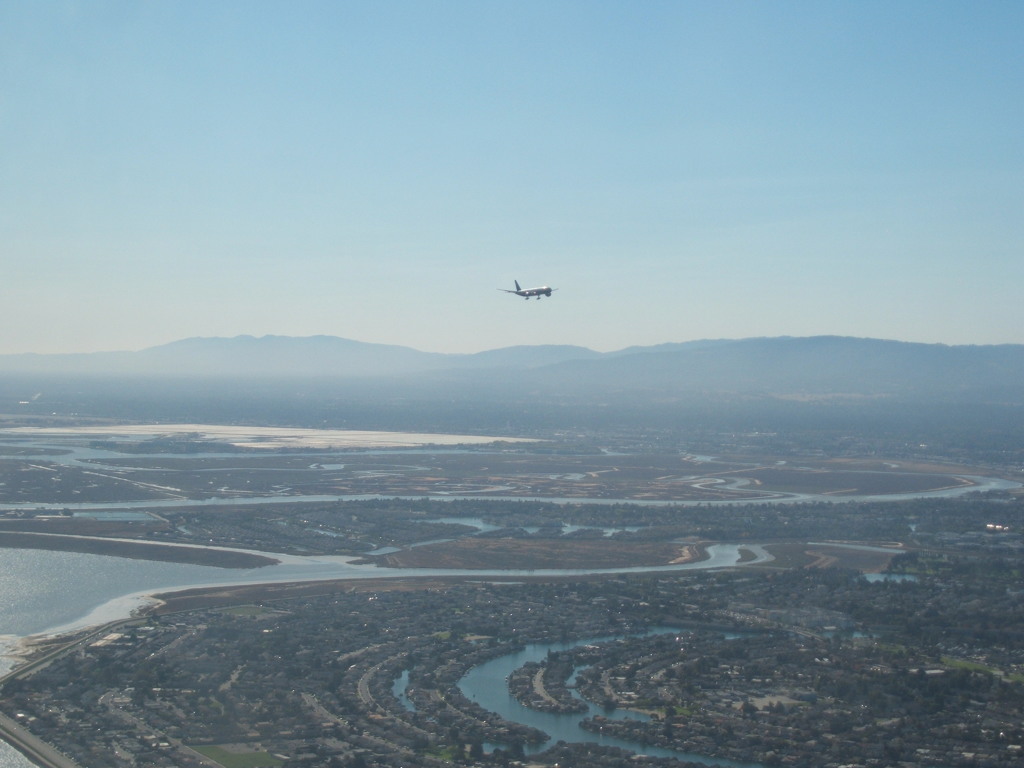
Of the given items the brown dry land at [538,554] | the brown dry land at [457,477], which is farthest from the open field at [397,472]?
the brown dry land at [538,554]

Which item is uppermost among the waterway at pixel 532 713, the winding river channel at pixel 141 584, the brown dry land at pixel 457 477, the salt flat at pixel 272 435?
the salt flat at pixel 272 435

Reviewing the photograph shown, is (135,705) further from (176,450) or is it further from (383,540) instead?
(176,450)

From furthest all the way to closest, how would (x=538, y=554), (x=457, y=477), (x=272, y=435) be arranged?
(x=272, y=435), (x=457, y=477), (x=538, y=554)

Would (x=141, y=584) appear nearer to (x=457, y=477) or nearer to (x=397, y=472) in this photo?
(x=457, y=477)

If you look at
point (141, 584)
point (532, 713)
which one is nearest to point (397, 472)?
point (141, 584)

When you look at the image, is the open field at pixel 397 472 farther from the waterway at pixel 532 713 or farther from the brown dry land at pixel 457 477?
the waterway at pixel 532 713

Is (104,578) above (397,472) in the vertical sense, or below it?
below

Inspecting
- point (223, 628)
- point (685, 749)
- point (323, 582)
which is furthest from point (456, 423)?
point (685, 749)

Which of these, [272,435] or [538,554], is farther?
[272,435]

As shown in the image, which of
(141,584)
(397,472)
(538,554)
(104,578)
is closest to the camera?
(141,584)
